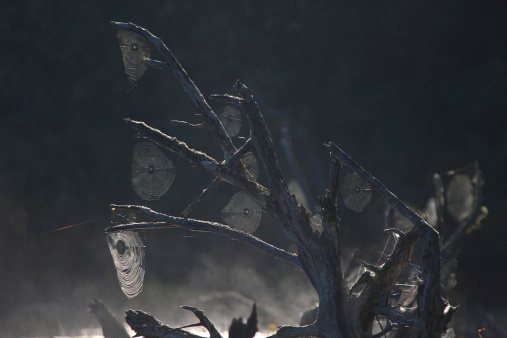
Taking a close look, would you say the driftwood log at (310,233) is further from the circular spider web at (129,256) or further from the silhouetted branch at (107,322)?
the silhouetted branch at (107,322)

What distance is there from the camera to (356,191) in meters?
5.68

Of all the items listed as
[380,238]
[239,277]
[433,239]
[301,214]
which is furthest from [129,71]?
[239,277]

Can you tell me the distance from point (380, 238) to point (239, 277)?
5.60 m

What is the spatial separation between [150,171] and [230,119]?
1.07 m

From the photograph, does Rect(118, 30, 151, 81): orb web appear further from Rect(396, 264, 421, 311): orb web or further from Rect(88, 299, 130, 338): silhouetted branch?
Rect(88, 299, 130, 338): silhouetted branch

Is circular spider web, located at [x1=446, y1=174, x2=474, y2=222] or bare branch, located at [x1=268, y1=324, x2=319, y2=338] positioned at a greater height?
circular spider web, located at [x1=446, y1=174, x2=474, y2=222]

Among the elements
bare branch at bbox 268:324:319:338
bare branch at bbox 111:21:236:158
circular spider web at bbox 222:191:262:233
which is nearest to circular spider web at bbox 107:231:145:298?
bare branch at bbox 111:21:236:158

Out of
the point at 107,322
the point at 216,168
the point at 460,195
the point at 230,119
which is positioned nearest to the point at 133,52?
the point at 216,168

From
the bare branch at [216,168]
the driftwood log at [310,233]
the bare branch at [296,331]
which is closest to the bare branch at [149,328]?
the driftwood log at [310,233]

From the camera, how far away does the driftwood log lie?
3.90m

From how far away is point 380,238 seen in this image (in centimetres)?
877

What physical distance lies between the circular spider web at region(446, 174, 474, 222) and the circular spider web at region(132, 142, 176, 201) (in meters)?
5.28

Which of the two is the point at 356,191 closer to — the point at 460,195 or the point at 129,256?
the point at 129,256

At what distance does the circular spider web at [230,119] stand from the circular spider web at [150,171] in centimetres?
78
